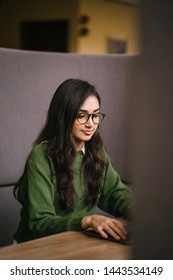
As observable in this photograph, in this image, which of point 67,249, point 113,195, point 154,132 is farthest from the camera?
point 113,195

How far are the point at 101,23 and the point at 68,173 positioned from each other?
16.6 feet

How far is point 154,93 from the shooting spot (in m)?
0.24

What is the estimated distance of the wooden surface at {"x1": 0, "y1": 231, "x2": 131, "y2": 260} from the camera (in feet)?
1.93

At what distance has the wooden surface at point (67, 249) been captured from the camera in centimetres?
59

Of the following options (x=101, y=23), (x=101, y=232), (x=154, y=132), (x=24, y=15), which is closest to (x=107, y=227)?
(x=101, y=232)

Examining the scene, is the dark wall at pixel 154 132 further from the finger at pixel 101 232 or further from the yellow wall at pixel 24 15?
the yellow wall at pixel 24 15

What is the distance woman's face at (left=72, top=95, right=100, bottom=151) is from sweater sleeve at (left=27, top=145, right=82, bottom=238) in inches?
2.6

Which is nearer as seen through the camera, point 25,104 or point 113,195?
point 113,195

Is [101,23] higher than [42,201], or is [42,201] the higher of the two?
[101,23]

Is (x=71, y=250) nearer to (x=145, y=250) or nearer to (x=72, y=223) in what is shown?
(x=72, y=223)

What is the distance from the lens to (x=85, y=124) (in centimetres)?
86

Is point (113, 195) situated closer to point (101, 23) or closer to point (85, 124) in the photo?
point (85, 124)

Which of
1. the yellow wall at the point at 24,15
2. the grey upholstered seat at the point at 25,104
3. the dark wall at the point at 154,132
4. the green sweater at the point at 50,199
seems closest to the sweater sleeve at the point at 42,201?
the green sweater at the point at 50,199

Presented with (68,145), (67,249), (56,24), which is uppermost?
(56,24)
